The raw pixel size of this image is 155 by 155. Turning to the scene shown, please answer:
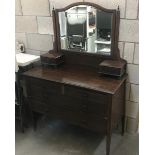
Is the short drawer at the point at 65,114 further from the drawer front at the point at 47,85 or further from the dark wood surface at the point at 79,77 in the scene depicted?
Answer: the dark wood surface at the point at 79,77

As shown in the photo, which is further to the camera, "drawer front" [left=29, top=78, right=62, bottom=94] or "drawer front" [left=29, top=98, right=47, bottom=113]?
"drawer front" [left=29, top=98, right=47, bottom=113]

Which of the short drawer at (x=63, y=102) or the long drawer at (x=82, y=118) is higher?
the short drawer at (x=63, y=102)

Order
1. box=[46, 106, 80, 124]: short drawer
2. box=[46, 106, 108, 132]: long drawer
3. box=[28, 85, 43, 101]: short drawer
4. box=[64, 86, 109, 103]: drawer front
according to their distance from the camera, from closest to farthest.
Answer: box=[64, 86, 109, 103]: drawer front < box=[46, 106, 108, 132]: long drawer < box=[46, 106, 80, 124]: short drawer < box=[28, 85, 43, 101]: short drawer

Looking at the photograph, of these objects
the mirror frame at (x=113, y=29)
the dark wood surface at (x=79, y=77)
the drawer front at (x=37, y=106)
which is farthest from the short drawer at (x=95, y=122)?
the mirror frame at (x=113, y=29)

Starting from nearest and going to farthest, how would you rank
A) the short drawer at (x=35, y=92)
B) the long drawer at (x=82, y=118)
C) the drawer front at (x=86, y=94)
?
the drawer front at (x=86, y=94), the long drawer at (x=82, y=118), the short drawer at (x=35, y=92)

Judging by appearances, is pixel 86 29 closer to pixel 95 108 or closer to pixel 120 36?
pixel 120 36

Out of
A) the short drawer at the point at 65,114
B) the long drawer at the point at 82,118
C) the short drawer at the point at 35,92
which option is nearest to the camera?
the long drawer at the point at 82,118

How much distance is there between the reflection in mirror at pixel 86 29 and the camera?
1804mm

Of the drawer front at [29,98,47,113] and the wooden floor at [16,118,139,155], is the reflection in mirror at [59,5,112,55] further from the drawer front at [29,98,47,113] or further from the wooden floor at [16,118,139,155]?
the wooden floor at [16,118,139,155]

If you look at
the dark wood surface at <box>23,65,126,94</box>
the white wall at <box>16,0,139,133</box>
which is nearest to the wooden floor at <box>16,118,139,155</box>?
the white wall at <box>16,0,139,133</box>

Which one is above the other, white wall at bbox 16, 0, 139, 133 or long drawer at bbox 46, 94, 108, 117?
white wall at bbox 16, 0, 139, 133

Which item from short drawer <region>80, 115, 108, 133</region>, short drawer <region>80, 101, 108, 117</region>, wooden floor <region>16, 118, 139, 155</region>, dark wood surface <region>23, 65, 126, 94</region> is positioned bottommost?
wooden floor <region>16, 118, 139, 155</region>

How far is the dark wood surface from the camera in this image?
1610 mm
